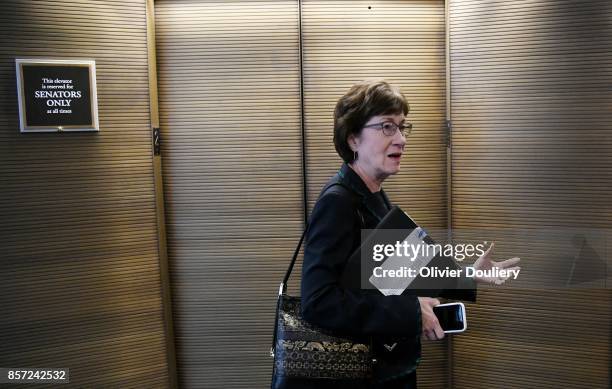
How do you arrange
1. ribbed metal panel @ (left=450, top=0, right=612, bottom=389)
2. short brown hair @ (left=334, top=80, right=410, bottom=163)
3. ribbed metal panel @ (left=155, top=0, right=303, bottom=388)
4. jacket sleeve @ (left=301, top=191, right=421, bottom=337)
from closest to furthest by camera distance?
jacket sleeve @ (left=301, top=191, right=421, bottom=337), short brown hair @ (left=334, top=80, right=410, bottom=163), ribbed metal panel @ (left=450, top=0, right=612, bottom=389), ribbed metal panel @ (left=155, top=0, right=303, bottom=388)

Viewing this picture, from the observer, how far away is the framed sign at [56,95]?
253 centimetres

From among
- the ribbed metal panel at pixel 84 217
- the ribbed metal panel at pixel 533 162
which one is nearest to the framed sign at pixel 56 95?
the ribbed metal panel at pixel 84 217

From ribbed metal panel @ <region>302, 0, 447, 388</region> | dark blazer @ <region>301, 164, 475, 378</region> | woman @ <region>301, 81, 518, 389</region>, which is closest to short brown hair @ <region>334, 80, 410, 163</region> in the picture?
woman @ <region>301, 81, 518, 389</region>

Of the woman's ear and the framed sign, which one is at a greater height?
the framed sign

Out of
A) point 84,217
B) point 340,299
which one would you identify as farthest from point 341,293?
point 84,217

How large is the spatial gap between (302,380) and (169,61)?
190 cm

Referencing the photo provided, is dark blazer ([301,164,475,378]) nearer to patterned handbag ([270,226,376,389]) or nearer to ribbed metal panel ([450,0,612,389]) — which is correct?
patterned handbag ([270,226,376,389])

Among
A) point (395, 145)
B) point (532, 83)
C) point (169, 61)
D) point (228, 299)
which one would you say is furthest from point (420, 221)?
point (169, 61)

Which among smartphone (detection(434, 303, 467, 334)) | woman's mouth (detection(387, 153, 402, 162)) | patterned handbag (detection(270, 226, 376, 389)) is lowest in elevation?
patterned handbag (detection(270, 226, 376, 389))

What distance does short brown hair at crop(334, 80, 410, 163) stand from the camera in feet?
5.46

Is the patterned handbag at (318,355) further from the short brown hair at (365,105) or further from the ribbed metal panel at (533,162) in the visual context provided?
the ribbed metal panel at (533,162)

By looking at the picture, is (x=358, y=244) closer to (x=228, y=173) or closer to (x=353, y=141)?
(x=353, y=141)

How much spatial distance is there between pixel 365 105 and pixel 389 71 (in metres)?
1.29

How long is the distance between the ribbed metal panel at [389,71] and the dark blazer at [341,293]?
4.51 ft
